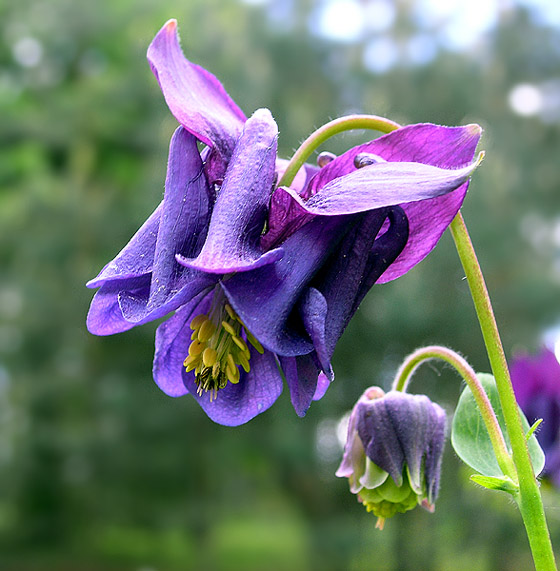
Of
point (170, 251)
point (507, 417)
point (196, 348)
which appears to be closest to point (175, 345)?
point (196, 348)

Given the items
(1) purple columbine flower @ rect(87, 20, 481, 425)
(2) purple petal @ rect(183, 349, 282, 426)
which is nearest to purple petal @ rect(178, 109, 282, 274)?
(1) purple columbine flower @ rect(87, 20, 481, 425)

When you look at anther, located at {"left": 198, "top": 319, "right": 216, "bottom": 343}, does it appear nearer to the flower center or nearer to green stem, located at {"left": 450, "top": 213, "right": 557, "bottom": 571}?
the flower center

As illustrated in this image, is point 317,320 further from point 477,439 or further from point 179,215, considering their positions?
point 477,439

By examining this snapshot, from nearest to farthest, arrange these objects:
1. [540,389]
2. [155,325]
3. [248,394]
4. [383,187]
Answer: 1. [383,187]
2. [248,394]
3. [540,389]
4. [155,325]

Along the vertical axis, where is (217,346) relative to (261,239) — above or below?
below

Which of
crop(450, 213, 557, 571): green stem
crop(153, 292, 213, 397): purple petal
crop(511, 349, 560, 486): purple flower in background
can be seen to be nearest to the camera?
crop(450, 213, 557, 571): green stem

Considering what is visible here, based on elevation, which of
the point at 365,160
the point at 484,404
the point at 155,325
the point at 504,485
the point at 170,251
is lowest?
the point at 504,485

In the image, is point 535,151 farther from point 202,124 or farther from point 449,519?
point 202,124

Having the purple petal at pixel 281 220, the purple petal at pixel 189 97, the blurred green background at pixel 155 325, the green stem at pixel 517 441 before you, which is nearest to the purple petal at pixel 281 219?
the purple petal at pixel 281 220
